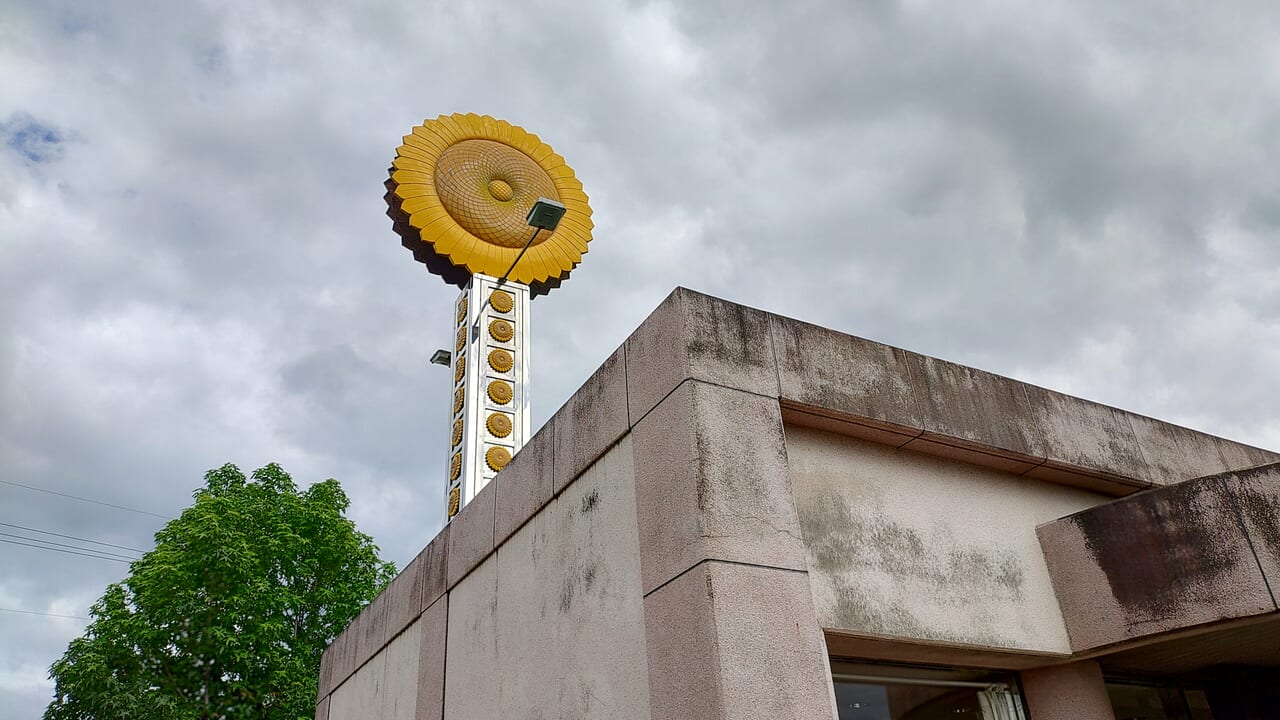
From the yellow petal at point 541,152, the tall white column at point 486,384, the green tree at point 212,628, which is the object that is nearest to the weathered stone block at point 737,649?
the tall white column at point 486,384

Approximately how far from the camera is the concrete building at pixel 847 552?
5.78 meters

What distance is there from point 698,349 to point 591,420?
1.41 meters

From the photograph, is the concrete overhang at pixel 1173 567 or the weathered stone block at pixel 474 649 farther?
the weathered stone block at pixel 474 649

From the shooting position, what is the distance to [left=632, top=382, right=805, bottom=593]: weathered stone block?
573 centimetres

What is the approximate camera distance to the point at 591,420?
24.1 feet

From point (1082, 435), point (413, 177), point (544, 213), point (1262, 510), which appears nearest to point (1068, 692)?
point (1262, 510)

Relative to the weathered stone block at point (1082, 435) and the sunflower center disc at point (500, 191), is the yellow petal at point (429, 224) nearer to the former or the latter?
the sunflower center disc at point (500, 191)

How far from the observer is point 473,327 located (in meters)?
23.4

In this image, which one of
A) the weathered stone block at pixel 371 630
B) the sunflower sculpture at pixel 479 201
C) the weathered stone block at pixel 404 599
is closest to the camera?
the weathered stone block at pixel 404 599

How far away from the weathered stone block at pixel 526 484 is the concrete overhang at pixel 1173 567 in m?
4.10

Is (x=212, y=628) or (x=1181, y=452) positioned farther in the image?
(x=212, y=628)

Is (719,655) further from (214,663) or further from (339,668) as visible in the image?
(214,663)

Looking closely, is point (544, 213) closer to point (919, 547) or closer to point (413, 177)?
point (413, 177)

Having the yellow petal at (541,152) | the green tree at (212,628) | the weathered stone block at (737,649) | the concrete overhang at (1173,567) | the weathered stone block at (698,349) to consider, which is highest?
the yellow petal at (541,152)
